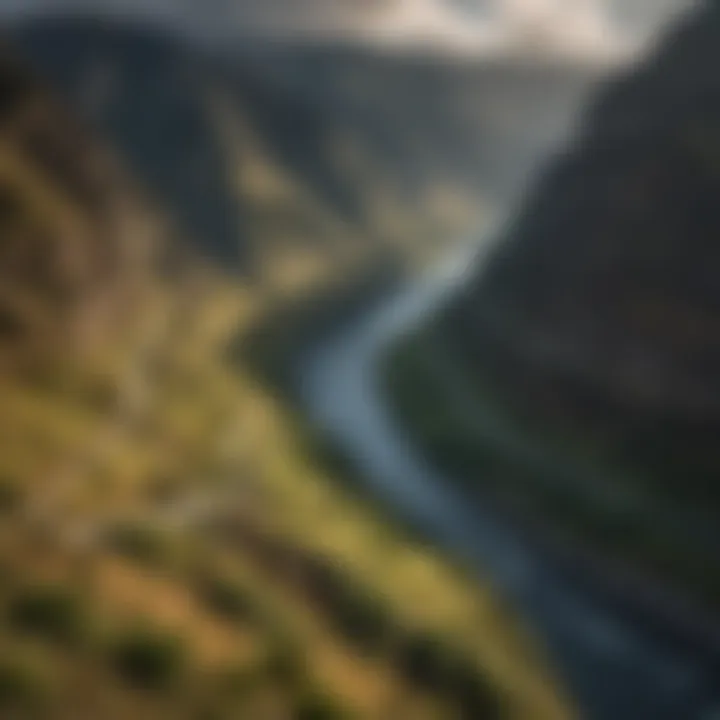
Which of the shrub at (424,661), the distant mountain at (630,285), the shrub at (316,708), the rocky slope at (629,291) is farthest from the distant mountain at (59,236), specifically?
the distant mountain at (630,285)

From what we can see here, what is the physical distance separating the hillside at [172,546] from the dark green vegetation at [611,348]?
9.15 meters

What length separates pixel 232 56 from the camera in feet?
487

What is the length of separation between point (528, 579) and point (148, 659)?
61.7ft

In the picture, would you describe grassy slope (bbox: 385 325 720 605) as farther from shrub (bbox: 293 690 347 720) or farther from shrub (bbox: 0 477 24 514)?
shrub (bbox: 0 477 24 514)

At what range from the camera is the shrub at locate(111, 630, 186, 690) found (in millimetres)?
25047

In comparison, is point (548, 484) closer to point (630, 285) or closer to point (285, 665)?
point (630, 285)

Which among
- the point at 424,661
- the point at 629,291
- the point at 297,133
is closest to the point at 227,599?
the point at 424,661

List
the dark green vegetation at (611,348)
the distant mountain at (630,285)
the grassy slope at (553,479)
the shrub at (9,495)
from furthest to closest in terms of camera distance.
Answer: the distant mountain at (630,285) → the dark green vegetation at (611,348) → the grassy slope at (553,479) → the shrub at (9,495)

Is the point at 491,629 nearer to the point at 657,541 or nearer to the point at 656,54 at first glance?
the point at 657,541

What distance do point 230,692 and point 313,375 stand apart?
138ft

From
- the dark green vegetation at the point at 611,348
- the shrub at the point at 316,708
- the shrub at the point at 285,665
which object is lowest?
the shrub at the point at 316,708

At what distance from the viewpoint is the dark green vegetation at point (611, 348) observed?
1754 inches

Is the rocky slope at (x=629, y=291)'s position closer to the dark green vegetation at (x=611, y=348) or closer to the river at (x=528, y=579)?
the dark green vegetation at (x=611, y=348)

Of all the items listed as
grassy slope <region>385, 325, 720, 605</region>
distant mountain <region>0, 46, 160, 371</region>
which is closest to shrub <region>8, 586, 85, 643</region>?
distant mountain <region>0, 46, 160, 371</region>
